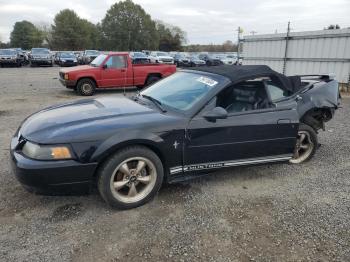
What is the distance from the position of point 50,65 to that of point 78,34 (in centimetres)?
4447

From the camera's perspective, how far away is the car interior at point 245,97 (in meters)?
3.85

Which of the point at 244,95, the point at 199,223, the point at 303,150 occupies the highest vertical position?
Answer: the point at 244,95

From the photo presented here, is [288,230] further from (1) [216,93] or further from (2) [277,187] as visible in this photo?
(1) [216,93]

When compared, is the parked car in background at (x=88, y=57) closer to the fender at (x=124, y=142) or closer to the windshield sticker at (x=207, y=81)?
the windshield sticker at (x=207, y=81)

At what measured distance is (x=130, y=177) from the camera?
3354 millimetres

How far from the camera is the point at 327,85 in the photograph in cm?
508

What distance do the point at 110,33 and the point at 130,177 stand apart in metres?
72.2

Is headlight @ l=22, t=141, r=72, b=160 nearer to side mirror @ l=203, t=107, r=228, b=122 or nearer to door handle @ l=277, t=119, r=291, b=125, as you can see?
side mirror @ l=203, t=107, r=228, b=122

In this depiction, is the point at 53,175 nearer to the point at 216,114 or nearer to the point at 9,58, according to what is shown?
the point at 216,114

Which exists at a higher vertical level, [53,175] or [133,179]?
[53,175]

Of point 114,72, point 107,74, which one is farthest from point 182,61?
point 107,74

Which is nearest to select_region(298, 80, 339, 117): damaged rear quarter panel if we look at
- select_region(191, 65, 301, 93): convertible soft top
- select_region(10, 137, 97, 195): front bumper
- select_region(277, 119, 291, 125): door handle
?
select_region(191, 65, 301, 93): convertible soft top

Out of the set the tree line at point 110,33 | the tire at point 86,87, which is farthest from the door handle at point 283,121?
the tree line at point 110,33

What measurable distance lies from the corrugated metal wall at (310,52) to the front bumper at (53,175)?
12.1m
